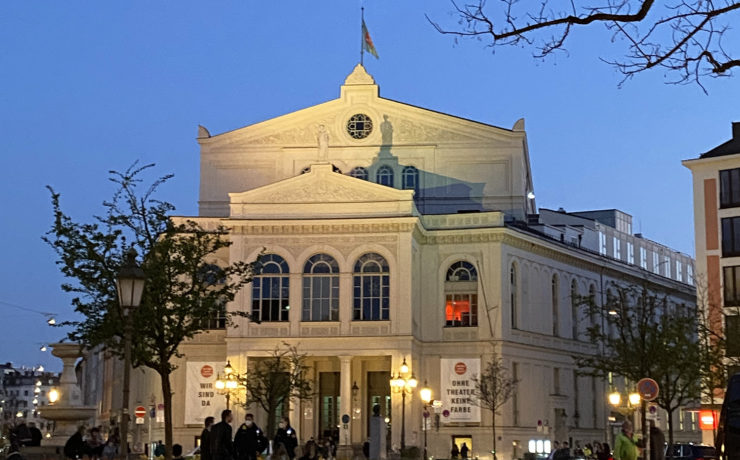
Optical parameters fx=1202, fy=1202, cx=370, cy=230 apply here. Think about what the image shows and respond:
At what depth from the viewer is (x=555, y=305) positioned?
72562 millimetres

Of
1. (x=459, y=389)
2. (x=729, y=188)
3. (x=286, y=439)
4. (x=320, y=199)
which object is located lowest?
(x=286, y=439)

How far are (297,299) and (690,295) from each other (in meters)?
37.6

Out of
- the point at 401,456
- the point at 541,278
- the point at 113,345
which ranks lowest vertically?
the point at 401,456

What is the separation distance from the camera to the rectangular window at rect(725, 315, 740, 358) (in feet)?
157

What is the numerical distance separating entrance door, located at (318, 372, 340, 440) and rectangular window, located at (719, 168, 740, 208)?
75.1 ft

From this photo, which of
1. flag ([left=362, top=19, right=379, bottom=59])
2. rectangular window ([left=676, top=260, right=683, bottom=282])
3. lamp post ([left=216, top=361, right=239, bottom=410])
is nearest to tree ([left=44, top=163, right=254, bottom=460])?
lamp post ([left=216, top=361, right=239, bottom=410])

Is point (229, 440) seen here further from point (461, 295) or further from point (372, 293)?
point (461, 295)

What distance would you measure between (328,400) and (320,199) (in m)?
11.6

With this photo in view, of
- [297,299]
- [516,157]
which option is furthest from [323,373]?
[516,157]

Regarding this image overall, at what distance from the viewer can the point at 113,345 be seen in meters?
35.8

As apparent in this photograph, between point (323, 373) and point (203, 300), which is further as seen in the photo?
point (323, 373)

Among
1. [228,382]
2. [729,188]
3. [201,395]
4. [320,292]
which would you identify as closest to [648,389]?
[228,382]

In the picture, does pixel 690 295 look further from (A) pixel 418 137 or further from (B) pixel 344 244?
(B) pixel 344 244

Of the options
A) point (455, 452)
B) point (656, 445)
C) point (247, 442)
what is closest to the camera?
point (247, 442)
